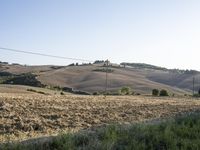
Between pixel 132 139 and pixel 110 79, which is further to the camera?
pixel 110 79

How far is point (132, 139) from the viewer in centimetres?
1517

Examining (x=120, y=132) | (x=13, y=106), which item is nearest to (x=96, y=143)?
(x=120, y=132)

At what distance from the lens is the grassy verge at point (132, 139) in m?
14.0

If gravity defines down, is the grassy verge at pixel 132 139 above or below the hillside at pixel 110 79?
below

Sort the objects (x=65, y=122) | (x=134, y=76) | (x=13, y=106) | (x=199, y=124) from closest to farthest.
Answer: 1. (x=199, y=124)
2. (x=65, y=122)
3. (x=13, y=106)
4. (x=134, y=76)

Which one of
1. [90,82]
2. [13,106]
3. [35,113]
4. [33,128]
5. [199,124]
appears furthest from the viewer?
[90,82]

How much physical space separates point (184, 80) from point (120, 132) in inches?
6178

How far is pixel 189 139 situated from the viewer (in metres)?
16.0

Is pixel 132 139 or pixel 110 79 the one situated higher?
pixel 110 79

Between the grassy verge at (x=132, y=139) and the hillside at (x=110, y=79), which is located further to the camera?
the hillside at (x=110, y=79)

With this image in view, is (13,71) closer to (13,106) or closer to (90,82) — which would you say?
(90,82)

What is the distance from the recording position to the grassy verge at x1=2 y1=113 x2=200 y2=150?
1402 cm

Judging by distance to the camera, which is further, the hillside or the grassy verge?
the hillside

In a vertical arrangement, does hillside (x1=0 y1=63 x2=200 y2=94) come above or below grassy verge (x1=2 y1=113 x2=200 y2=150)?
above
